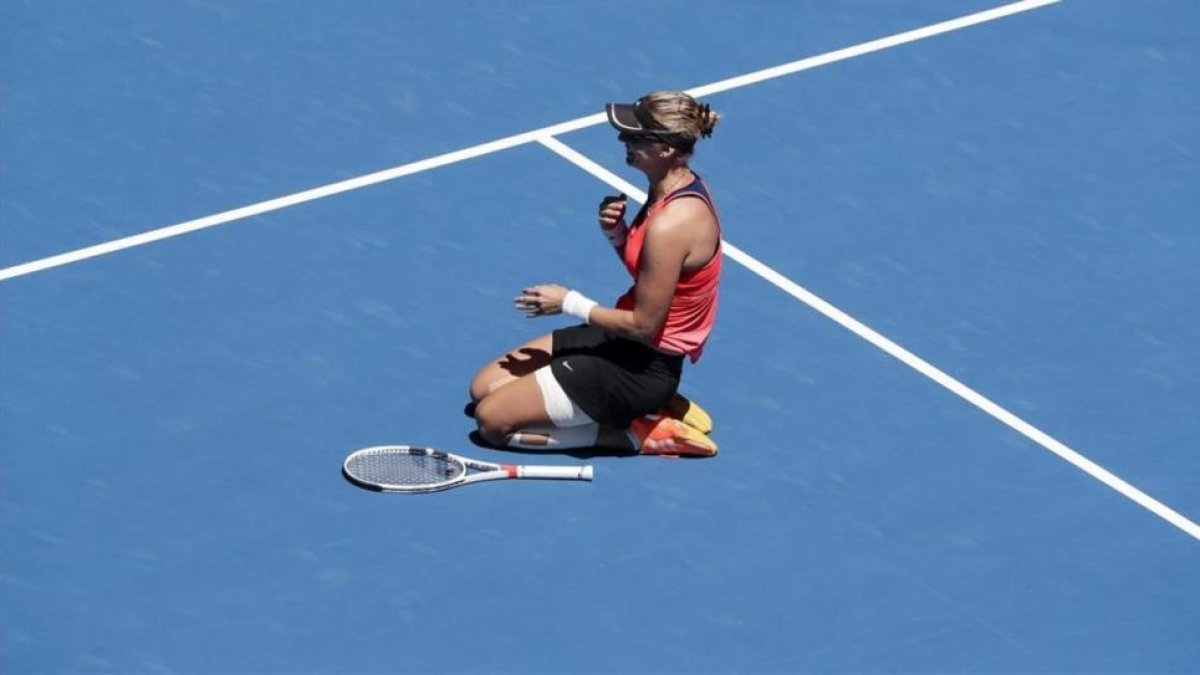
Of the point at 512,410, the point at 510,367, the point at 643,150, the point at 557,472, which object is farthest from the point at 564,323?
the point at 643,150

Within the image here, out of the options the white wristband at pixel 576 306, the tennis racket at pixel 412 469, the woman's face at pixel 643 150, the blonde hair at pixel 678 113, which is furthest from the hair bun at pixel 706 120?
the tennis racket at pixel 412 469

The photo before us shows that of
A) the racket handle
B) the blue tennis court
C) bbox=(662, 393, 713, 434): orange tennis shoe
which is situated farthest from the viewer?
bbox=(662, 393, 713, 434): orange tennis shoe

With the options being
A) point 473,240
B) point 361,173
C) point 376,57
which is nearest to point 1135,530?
point 473,240

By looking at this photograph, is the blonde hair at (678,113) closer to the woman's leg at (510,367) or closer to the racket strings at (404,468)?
the woman's leg at (510,367)

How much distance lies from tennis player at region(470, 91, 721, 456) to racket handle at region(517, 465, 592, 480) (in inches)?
8.5

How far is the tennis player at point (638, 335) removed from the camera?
1068 cm

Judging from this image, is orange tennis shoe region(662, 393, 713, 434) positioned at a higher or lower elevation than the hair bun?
lower

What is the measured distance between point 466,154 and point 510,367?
2.42 m

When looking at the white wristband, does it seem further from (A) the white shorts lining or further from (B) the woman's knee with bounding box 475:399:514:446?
(B) the woman's knee with bounding box 475:399:514:446

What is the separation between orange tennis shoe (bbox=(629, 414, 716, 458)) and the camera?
36.8 ft

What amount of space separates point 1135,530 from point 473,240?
13.0 feet

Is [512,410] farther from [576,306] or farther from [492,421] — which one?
[576,306]

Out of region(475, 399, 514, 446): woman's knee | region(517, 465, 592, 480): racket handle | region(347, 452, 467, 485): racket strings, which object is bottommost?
region(347, 452, 467, 485): racket strings

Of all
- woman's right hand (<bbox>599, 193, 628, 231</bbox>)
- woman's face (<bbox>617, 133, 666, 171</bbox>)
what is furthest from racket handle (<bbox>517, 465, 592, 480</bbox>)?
woman's face (<bbox>617, 133, 666, 171</bbox>)
